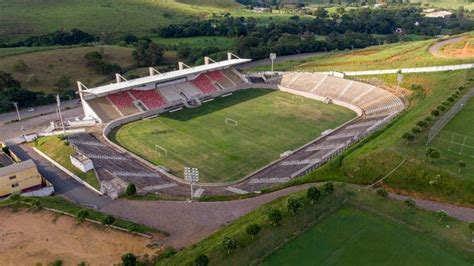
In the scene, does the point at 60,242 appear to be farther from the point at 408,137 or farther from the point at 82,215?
the point at 408,137

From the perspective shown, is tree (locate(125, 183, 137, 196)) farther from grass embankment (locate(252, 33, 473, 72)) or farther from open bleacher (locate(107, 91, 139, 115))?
grass embankment (locate(252, 33, 473, 72))

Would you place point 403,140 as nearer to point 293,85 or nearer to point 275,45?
point 293,85

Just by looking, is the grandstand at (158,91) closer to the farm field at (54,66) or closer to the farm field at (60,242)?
the farm field at (54,66)

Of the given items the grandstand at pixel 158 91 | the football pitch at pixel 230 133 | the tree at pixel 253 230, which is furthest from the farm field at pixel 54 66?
the tree at pixel 253 230

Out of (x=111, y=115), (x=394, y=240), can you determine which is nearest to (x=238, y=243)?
(x=394, y=240)

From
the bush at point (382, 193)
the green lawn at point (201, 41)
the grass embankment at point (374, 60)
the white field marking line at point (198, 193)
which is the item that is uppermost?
the green lawn at point (201, 41)

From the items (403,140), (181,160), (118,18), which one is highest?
(118,18)

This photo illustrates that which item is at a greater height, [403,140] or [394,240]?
[403,140]
